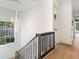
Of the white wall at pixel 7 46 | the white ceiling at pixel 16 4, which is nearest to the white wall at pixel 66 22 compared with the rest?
the white ceiling at pixel 16 4

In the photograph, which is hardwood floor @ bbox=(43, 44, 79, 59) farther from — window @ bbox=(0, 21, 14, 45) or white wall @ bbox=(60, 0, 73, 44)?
window @ bbox=(0, 21, 14, 45)

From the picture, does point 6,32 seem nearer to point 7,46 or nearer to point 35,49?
point 7,46

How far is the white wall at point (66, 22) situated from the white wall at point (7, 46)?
3353 mm

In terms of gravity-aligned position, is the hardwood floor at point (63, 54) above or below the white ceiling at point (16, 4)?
below

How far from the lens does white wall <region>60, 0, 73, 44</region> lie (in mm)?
7117

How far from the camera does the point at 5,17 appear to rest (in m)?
6.17

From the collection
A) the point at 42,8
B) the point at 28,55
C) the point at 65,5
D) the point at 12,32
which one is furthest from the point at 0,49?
the point at 65,5

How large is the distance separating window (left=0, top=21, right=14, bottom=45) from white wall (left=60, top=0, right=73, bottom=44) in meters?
3.46

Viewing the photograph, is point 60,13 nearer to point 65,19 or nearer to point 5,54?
point 65,19

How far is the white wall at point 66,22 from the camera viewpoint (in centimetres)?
712

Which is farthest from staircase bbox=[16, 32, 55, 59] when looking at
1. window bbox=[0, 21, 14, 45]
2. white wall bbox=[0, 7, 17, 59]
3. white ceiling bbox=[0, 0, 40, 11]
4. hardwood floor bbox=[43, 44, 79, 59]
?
white ceiling bbox=[0, 0, 40, 11]

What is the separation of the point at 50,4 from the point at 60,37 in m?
2.88

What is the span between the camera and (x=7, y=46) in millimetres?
6145

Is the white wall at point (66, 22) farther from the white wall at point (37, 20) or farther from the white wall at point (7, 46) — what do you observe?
the white wall at point (7, 46)
